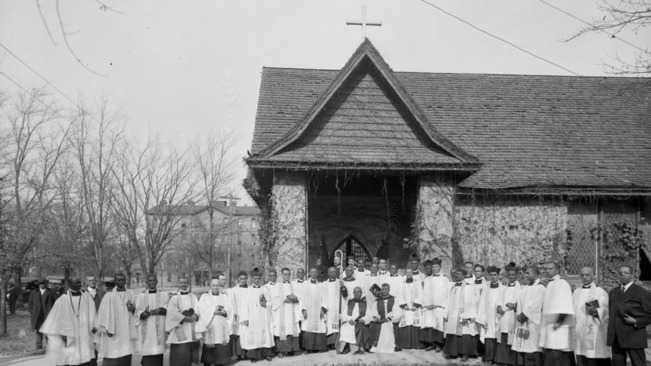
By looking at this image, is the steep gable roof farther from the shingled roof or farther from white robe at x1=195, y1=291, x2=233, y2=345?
white robe at x1=195, y1=291, x2=233, y2=345

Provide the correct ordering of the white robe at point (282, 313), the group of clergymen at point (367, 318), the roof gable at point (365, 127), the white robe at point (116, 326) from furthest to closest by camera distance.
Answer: the roof gable at point (365, 127)
the white robe at point (282, 313)
the white robe at point (116, 326)
the group of clergymen at point (367, 318)

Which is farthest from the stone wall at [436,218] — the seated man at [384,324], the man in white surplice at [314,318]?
the man in white surplice at [314,318]

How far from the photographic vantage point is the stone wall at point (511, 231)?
1569 centimetres

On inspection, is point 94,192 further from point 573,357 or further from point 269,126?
point 573,357

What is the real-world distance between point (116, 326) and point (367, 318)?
5.04 meters

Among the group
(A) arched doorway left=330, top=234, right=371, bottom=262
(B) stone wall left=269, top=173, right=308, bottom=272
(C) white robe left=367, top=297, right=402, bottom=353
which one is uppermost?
(B) stone wall left=269, top=173, right=308, bottom=272

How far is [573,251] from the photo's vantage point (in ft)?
53.0

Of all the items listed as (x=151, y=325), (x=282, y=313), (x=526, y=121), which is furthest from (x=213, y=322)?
(x=526, y=121)

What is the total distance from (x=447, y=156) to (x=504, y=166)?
3331 mm

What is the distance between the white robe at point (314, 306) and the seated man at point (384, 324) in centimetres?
97

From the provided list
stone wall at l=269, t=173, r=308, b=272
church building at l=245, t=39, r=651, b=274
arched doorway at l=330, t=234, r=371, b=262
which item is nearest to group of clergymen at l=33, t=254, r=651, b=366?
stone wall at l=269, t=173, r=308, b=272

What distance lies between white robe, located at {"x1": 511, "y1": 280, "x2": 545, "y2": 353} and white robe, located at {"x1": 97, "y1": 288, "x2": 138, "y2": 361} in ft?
22.7

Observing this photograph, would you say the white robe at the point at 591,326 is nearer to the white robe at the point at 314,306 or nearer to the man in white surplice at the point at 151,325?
the white robe at the point at 314,306

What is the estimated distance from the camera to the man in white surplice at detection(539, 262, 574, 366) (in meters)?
9.47
